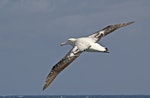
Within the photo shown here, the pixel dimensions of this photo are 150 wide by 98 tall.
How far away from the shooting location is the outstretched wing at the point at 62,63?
35.5 m

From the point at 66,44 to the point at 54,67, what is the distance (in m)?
4.54

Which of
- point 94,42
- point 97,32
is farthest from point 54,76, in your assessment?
point 97,32

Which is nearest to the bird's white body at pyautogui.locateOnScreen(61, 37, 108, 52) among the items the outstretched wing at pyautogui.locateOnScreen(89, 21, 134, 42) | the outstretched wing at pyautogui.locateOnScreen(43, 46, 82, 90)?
the outstretched wing at pyautogui.locateOnScreen(43, 46, 82, 90)

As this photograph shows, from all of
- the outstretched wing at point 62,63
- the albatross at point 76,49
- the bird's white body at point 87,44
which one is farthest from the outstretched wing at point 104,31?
the outstretched wing at point 62,63

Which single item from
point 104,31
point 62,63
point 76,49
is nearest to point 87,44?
point 76,49

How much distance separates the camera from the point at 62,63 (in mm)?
37188

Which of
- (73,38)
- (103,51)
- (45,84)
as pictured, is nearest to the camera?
(45,84)

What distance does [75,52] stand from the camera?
37.9 metres

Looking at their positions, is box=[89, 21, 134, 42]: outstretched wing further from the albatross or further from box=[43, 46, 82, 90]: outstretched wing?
box=[43, 46, 82, 90]: outstretched wing

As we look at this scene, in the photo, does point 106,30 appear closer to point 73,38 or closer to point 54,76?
point 73,38

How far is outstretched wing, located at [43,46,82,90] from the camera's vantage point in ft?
117

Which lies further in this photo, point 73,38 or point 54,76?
point 73,38

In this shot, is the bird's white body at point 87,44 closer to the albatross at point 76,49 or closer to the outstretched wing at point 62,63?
the albatross at point 76,49

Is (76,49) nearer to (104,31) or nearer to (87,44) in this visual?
(87,44)
